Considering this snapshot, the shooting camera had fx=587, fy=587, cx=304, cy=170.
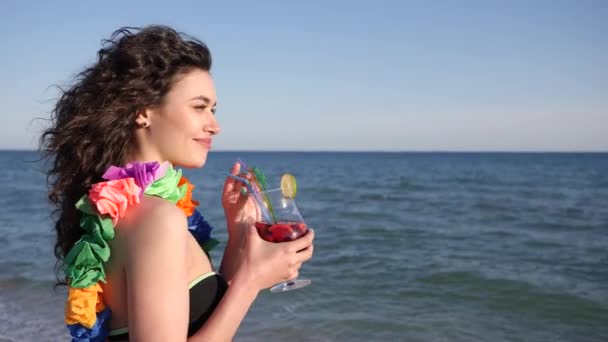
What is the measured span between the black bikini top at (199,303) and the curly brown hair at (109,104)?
16.6 inches

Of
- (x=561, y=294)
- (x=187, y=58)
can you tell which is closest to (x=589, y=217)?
(x=561, y=294)

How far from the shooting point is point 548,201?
2030 centimetres

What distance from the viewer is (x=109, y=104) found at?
1960mm

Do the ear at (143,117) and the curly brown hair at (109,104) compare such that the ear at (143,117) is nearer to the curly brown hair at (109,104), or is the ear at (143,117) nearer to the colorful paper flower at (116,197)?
the curly brown hair at (109,104)

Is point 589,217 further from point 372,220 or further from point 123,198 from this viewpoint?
point 123,198

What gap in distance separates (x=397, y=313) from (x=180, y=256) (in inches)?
207

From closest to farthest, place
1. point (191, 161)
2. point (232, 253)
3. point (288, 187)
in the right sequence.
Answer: point (191, 161) < point (288, 187) < point (232, 253)

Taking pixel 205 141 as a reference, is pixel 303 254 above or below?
Answer: below

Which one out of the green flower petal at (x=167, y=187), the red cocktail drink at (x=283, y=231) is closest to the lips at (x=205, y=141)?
the green flower petal at (x=167, y=187)

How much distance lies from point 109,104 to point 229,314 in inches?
31.7

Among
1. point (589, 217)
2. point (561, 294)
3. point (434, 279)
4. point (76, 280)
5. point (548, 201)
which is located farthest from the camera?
point (548, 201)

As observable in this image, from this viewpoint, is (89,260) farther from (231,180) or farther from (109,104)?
(231,180)

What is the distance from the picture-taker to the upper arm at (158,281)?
158 cm

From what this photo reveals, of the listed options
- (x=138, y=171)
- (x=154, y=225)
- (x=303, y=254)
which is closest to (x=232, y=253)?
(x=303, y=254)
